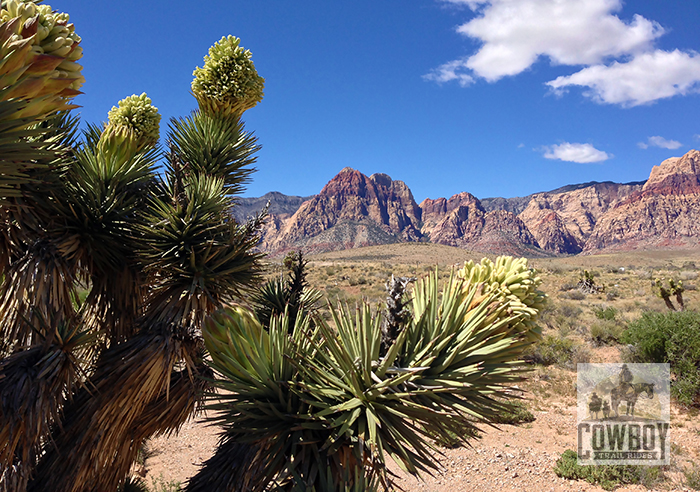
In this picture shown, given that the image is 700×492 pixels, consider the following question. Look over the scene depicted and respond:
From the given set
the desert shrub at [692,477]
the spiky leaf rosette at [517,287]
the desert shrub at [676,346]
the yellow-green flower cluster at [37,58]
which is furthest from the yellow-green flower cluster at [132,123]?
the desert shrub at [676,346]

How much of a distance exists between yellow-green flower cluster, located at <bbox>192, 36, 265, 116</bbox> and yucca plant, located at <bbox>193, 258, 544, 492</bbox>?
6.44 ft

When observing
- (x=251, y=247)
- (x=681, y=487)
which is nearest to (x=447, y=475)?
(x=681, y=487)

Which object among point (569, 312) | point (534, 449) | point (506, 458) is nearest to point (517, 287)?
point (506, 458)

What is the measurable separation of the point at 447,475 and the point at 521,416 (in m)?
3.08

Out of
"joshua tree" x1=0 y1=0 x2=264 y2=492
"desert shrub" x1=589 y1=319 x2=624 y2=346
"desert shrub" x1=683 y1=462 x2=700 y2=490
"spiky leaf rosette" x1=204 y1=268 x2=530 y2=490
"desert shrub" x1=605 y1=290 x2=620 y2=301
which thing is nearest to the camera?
"spiky leaf rosette" x1=204 y1=268 x2=530 y2=490

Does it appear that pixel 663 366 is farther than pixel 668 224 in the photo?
No

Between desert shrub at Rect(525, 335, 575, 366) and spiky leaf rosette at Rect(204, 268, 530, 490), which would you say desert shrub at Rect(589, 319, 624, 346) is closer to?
desert shrub at Rect(525, 335, 575, 366)

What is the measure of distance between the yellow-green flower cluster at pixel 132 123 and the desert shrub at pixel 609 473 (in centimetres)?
840

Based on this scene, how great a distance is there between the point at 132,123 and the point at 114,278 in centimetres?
121

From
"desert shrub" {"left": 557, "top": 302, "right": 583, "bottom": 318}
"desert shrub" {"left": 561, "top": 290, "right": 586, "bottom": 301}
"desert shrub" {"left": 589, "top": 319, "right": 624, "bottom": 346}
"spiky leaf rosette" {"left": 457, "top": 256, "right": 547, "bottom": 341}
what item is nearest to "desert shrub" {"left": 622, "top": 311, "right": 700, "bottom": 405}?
"desert shrub" {"left": 589, "top": 319, "right": 624, "bottom": 346}

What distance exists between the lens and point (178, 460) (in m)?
7.64

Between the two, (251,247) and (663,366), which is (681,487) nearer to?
(663,366)

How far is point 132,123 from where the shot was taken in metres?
3.02

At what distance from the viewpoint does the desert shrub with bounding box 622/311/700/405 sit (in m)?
9.59
